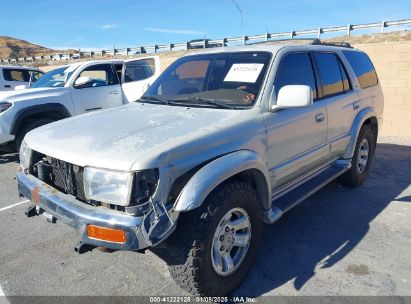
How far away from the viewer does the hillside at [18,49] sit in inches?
2709

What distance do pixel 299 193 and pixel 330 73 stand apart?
5.19 ft

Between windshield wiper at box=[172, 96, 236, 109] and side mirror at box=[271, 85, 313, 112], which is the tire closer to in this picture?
windshield wiper at box=[172, 96, 236, 109]

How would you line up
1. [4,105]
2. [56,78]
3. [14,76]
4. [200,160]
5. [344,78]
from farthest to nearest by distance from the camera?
[14,76], [56,78], [4,105], [344,78], [200,160]

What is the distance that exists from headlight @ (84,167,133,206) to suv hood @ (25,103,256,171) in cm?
5

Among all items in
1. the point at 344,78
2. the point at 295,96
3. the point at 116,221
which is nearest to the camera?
the point at 116,221

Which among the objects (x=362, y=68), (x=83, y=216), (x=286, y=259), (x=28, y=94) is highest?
(x=362, y=68)

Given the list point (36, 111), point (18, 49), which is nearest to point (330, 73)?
point (36, 111)

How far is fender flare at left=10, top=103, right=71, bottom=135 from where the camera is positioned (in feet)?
19.8

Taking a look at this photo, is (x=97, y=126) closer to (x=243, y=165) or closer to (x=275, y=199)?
(x=243, y=165)

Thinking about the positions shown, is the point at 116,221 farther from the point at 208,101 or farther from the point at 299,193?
the point at 299,193

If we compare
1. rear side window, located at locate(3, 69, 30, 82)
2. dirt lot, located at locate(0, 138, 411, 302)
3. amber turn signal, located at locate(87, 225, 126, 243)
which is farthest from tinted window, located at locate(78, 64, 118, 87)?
amber turn signal, located at locate(87, 225, 126, 243)

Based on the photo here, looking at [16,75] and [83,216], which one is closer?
[83,216]

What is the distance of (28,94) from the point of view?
6.48 metres

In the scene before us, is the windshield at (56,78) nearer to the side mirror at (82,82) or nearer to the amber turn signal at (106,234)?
the side mirror at (82,82)
